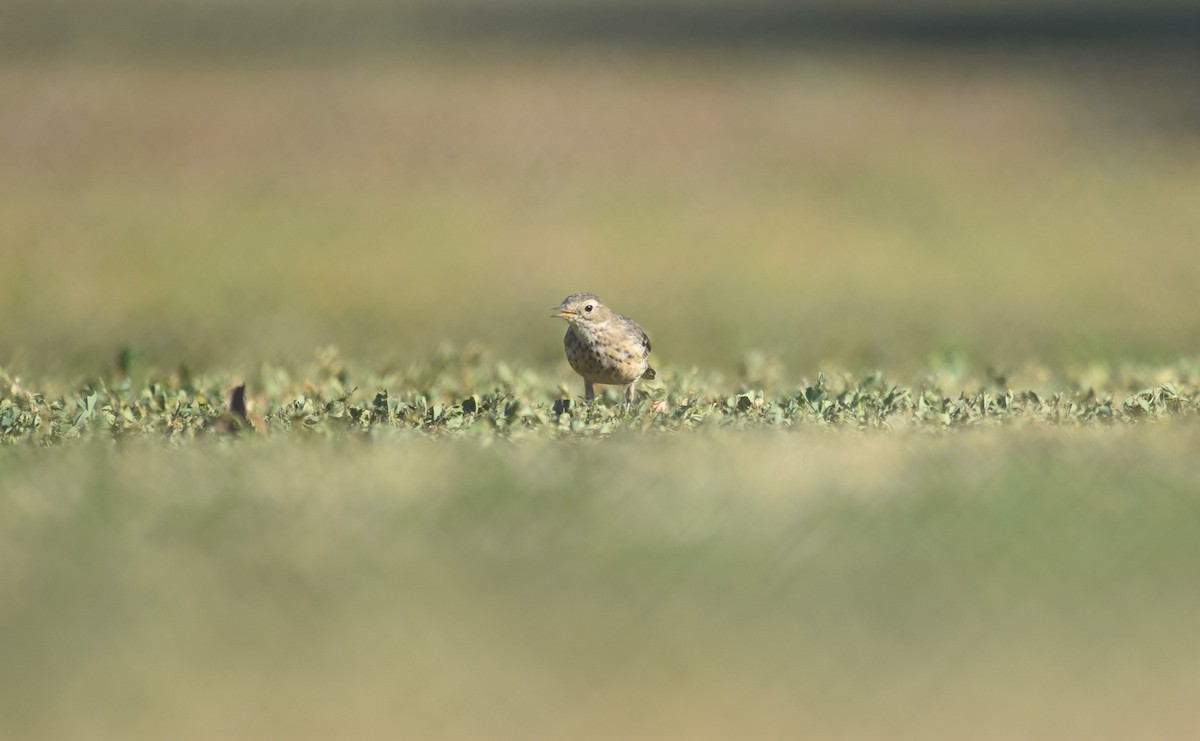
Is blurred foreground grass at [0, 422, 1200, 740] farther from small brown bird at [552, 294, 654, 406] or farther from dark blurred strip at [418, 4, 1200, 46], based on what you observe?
dark blurred strip at [418, 4, 1200, 46]

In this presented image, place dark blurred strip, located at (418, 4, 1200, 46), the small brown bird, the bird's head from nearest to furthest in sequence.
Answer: the small brown bird → the bird's head → dark blurred strip, located at (418, 4, 1200, 46)

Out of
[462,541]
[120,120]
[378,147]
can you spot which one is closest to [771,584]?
[462,541]

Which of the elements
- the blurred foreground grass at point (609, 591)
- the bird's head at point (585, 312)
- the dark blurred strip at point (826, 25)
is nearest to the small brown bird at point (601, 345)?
the bird's head at point (585, 312)

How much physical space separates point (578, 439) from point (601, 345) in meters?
1.35

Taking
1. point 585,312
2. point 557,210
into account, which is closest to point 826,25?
point 557,210

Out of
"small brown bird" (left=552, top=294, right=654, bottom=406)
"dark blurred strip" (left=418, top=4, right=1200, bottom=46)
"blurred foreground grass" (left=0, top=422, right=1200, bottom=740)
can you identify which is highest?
"dark blurred strip" (left=418, top=4, right=1200, bottom=46)

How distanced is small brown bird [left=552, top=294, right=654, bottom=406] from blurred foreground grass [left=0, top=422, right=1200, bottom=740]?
1.98 m

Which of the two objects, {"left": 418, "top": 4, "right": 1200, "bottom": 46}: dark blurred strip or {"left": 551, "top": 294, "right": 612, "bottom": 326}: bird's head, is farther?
{"left": 418, "top": 4, "right": 1200, "bottom": 46}: dark blurred strip

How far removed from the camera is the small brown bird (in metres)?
8.48

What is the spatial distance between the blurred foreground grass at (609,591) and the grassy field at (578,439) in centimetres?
1

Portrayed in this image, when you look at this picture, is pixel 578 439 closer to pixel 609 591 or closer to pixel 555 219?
pixel 609 591

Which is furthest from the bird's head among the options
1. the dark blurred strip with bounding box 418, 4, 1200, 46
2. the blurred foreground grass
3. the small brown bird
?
the dark blurred strip with bounding box 418, 4, 1200, 46

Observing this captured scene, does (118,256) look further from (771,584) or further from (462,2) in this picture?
(462,2)

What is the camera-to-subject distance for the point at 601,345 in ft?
27.7
